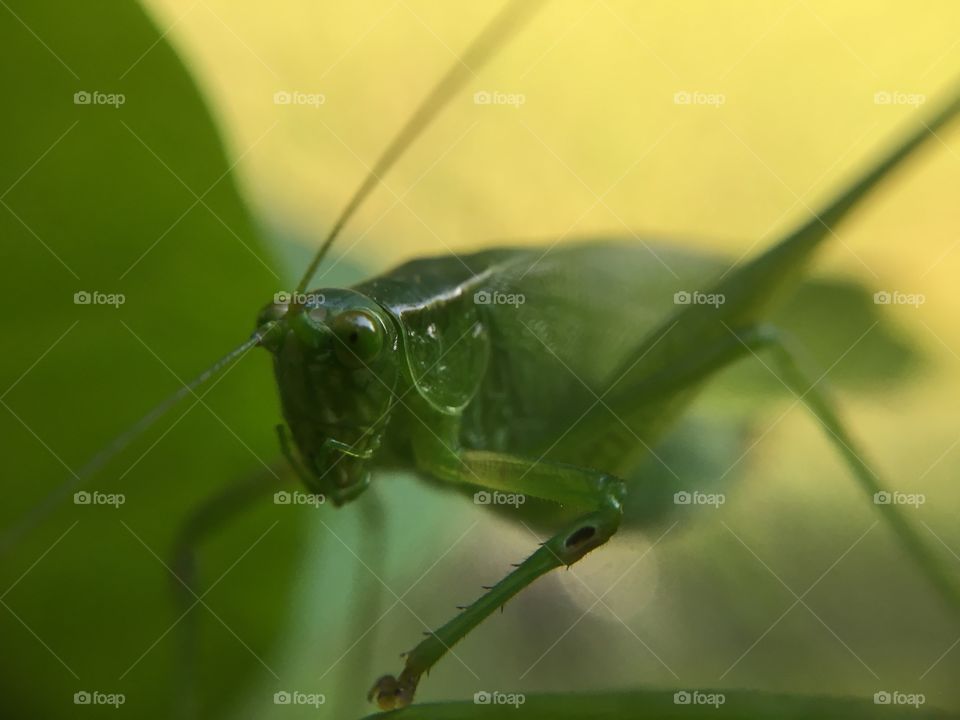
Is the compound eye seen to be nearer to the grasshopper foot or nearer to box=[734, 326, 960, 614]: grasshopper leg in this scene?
the grasshopper foot

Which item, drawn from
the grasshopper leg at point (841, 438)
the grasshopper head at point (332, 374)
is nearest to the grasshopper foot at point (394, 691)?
the grasshopper head at point (332, 374)

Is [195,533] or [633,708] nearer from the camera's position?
[633,708]

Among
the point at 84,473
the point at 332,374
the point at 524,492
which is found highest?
the point at 332,374

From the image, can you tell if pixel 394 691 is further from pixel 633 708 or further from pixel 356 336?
pixel 356 336

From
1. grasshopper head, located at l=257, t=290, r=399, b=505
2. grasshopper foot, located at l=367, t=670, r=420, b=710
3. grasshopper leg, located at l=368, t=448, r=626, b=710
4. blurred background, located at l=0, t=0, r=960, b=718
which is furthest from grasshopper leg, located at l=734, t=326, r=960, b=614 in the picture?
grasshopper foot, located at l=367, t=670, r=420, b=710

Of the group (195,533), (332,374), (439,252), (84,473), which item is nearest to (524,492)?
(332,374)

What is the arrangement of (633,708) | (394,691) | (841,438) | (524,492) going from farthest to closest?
1. (841,438)
2. (524,492)
3. (394,691)
4. (633,708)

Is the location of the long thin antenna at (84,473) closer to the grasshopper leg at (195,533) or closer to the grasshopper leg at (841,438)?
the grasshopper leg at (195,533)

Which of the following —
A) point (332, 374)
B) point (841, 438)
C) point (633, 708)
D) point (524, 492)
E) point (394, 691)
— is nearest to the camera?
point (633, 708)
